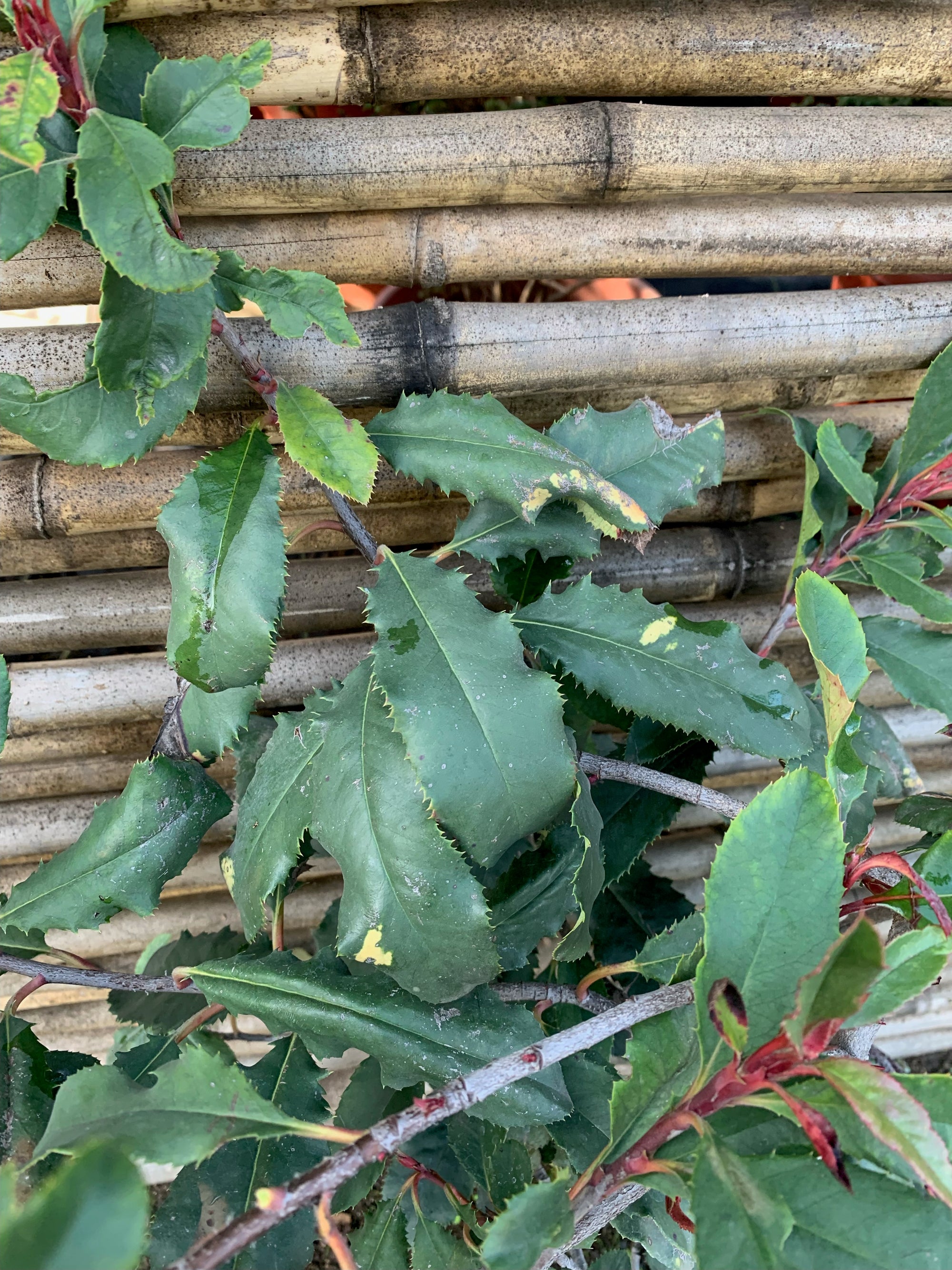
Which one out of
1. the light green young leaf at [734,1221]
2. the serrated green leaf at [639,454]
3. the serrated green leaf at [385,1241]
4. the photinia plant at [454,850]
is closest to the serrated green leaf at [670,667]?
the photinia plant at [454,850]

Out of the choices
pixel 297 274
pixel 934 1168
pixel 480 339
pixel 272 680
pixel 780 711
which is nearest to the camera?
pixel 934 1168

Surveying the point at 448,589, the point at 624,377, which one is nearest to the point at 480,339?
the point at 624,377

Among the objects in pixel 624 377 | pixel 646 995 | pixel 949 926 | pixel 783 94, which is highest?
pixel 783 94

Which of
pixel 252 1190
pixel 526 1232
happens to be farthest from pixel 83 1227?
pixel 252 1190

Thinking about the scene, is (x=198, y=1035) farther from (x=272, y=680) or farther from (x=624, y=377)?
(x=624, y=377)

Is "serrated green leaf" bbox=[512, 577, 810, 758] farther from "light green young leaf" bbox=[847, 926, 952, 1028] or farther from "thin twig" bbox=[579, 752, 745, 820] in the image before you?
"light green young leaf" bbox=[847, 926, 952, 1028]

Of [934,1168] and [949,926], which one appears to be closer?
[934,1168]

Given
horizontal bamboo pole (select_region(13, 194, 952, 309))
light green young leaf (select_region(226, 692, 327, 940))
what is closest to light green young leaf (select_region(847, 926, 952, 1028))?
light green young leaf (select_region(226, 692, 327, 940))
